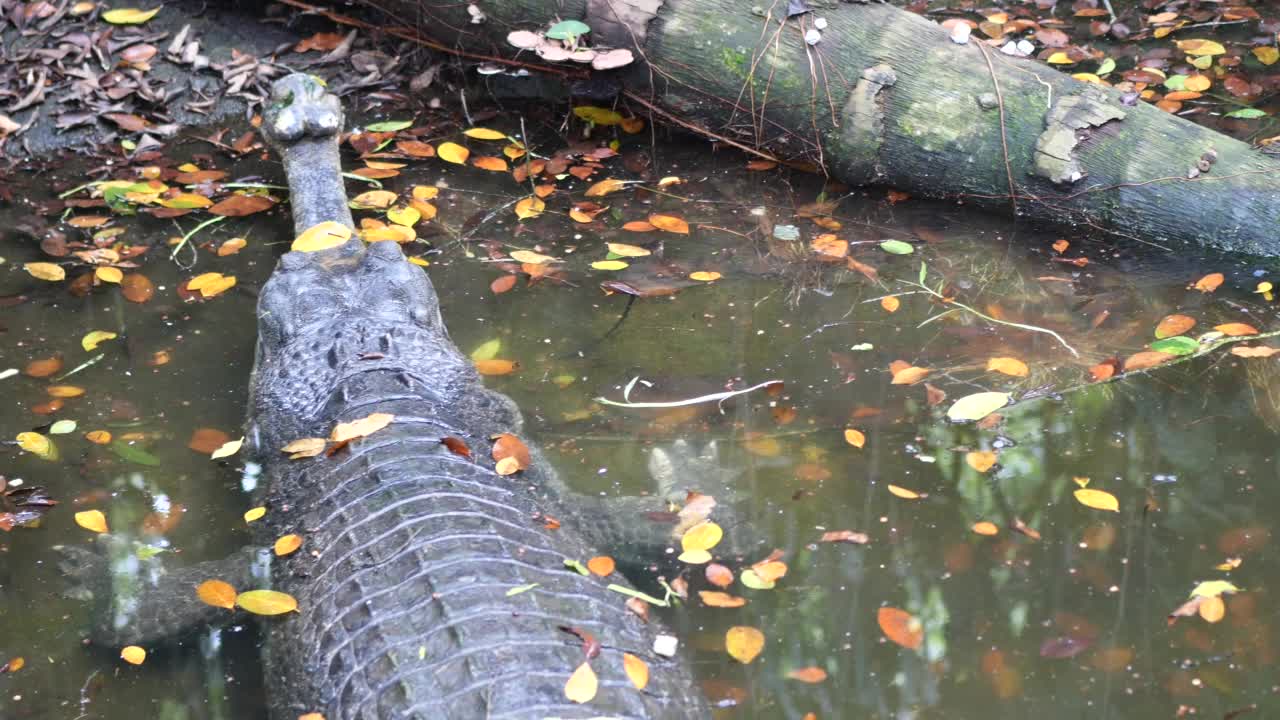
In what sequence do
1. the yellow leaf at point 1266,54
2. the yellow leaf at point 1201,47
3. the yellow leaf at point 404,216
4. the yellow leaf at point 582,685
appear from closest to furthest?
the yellow leaf at point 582,685, the yellow leaf at point 404,216, the yellow leaf at point 1266,54, the yellow leaf at point 1201,47

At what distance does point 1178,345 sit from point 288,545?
2.84 meters

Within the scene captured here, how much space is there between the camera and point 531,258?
15.3ft

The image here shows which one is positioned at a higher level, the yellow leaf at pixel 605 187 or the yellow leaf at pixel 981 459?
the yellow leaf at pixel 981 459

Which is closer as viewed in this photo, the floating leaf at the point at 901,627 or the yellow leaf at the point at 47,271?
the floating leaf at the point at 901,627

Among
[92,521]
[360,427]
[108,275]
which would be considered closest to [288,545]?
[360,427]

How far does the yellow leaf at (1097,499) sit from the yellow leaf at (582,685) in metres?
1.60

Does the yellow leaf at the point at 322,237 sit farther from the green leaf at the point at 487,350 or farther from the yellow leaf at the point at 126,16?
the yellow leaf at the point at 126,16

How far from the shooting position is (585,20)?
199 inches

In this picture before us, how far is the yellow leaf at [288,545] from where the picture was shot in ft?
10.3

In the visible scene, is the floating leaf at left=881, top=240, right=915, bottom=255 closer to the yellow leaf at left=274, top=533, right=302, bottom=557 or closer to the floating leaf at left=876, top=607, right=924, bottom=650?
the floating leaf at left=876, top=607, right=924, bottom=650

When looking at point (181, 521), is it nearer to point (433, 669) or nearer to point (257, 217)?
point (433, 669)

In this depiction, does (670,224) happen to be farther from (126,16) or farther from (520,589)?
(126,16)

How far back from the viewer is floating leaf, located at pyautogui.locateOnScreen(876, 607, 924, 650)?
2945 mm

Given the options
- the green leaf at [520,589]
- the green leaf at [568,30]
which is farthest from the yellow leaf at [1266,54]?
the green leaf at [520,589]
